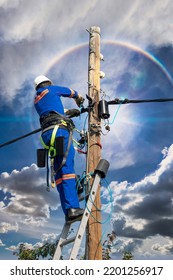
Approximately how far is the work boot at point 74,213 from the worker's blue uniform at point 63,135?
6cm

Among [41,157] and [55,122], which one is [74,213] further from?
[55,122]

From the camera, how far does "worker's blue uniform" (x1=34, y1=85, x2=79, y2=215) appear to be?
204 inches

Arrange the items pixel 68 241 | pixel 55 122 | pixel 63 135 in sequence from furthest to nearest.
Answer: pixel 55 122, pixel 63 135, pixel 68 241

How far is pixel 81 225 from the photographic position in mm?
4773

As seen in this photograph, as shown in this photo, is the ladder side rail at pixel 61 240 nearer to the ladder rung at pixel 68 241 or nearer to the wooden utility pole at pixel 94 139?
the ladder rung at pixel 68 241

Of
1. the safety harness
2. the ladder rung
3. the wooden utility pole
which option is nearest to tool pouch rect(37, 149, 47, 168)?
the safety harness

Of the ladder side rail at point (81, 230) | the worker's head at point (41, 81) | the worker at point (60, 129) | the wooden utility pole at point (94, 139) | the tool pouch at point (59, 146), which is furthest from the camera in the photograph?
the worker's head at point (41, 81)

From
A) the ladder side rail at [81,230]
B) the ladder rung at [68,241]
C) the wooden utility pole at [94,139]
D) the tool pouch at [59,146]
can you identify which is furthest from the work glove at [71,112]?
A: the ladder rung at [68,241]

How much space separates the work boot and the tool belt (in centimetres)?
128

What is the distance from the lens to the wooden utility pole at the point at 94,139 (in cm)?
579

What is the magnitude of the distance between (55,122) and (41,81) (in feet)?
3.29

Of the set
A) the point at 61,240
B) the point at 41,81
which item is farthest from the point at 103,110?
the point at 61,240
